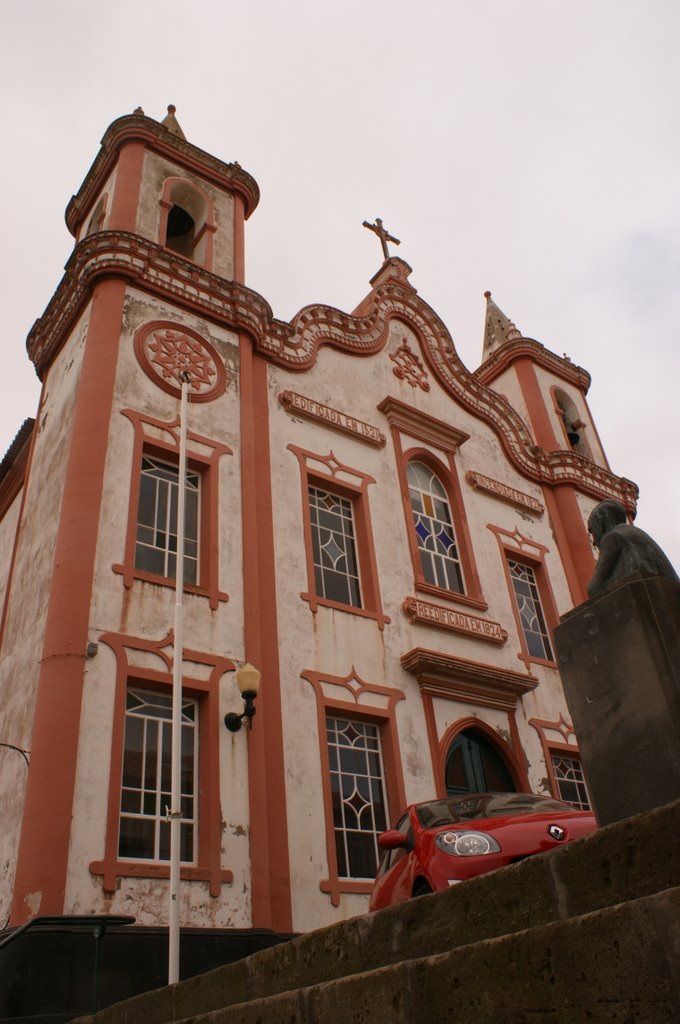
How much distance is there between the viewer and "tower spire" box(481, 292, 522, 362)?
872 inches

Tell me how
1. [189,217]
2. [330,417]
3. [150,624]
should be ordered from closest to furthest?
[150,624]
[330,417]
[189,217]

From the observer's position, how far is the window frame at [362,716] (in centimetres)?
1089

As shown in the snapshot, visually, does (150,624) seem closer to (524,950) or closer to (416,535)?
(416,535)

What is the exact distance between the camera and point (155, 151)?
51.2 ft

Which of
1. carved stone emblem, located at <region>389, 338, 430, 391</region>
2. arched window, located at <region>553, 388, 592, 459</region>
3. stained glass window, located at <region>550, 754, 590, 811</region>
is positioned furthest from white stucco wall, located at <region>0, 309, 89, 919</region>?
arched window, located at <region>553, 388, 592, 459</region>

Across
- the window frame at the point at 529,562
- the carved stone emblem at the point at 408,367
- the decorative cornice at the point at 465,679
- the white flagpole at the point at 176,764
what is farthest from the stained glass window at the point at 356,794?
the carved stone emblem at the point at 408,367

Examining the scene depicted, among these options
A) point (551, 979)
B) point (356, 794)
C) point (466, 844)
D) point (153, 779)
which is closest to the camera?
point (551, 979)

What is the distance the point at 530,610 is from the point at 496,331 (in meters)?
9.23

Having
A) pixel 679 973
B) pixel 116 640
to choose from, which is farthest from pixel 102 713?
pixel 679 973

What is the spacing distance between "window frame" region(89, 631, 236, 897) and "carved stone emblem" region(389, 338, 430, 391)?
8.41m

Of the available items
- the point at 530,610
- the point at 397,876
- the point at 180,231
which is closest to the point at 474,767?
the point at 530,610

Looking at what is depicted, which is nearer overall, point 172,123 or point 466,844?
point 466,844

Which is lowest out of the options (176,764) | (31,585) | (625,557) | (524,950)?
(524,950)

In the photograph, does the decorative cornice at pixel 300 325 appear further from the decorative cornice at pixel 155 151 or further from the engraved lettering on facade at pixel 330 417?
the decorative cornice at pixel 155 151
